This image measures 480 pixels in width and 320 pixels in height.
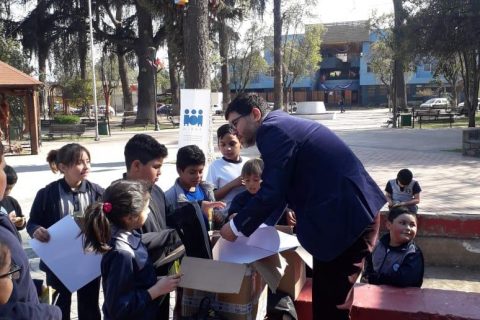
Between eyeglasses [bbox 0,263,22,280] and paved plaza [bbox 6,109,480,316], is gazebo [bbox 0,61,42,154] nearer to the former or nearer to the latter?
paved plaza [bbox 6,109,480,316]

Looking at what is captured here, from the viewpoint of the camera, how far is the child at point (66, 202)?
329 centimetres

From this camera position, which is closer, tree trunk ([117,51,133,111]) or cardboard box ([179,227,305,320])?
cardboard box ([179,227,305,320])

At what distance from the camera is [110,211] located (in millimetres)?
2461

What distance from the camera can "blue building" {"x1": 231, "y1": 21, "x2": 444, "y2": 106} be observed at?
6400cm

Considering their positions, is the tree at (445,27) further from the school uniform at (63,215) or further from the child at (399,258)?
the school uniform at (63,215)

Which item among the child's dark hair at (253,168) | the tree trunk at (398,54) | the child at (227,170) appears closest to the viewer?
the child's dark hair at (253,168)

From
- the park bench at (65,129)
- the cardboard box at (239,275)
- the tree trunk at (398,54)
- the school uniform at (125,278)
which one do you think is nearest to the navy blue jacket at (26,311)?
the school uniform at (125,278)

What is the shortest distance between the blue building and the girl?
201 ft

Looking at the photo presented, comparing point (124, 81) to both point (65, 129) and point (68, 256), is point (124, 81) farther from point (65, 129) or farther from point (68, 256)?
point (68, 256)

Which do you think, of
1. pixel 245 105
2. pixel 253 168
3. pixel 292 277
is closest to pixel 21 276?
pixel 245 105

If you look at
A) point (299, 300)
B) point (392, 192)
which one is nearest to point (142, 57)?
point (392, 192)

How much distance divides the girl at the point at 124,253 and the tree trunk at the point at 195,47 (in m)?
9.36

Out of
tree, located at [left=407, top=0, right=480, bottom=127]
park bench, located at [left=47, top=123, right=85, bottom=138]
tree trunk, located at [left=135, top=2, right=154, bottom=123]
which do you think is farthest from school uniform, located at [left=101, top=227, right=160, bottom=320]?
tree trunk, located at [left=135, top=2, right=154, bottom=123]

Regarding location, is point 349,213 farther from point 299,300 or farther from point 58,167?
point 58,167
